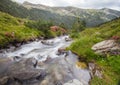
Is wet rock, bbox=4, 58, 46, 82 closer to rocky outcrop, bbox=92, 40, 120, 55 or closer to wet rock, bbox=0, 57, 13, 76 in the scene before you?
wet rock, bbox=0, 57, 13, 76

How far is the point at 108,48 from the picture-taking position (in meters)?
39.5

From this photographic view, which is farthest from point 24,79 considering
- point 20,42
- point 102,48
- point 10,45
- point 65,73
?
point 20,42

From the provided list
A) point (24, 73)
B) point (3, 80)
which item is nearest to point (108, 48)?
point (24, 73)

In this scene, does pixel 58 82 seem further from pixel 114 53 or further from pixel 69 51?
pixel 69 51

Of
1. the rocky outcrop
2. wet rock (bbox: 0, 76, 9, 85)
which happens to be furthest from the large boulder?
the rocky outcrop

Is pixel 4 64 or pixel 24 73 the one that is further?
pixel 4 64

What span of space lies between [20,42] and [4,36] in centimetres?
738

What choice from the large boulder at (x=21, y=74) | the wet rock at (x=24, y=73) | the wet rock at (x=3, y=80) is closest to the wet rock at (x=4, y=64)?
the large boulder at (x=21, y=74)

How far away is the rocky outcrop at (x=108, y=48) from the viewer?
1513 inches

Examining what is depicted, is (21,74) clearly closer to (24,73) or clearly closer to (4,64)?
(24,73)

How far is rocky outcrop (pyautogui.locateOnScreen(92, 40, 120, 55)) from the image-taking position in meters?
38.4

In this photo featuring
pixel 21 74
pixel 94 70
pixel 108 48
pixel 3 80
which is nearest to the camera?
pixel 3 80

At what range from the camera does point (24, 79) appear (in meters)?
28.6

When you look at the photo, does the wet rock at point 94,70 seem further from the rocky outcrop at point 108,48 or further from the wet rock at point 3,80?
the wet rock at point 3,80
